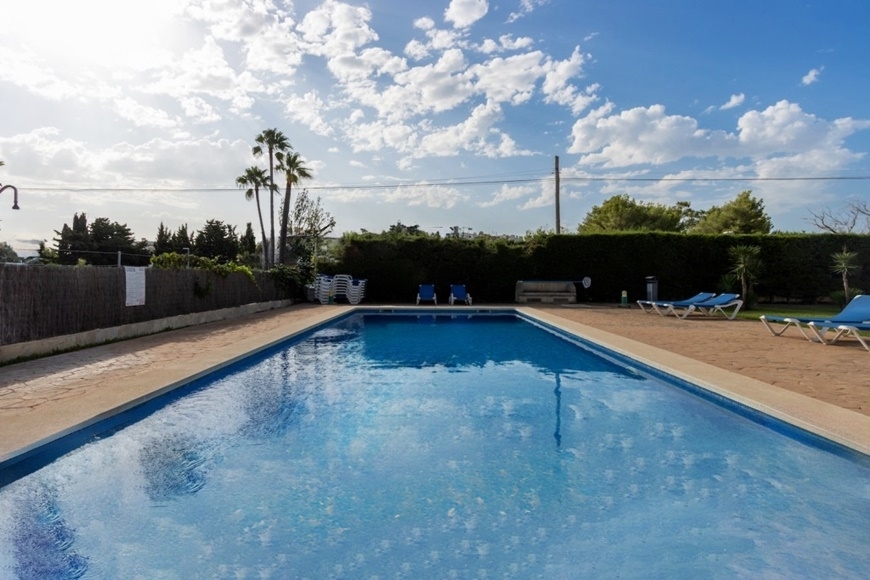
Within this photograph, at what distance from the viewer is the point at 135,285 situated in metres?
9.67

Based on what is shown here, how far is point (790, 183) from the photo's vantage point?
84.9 feet

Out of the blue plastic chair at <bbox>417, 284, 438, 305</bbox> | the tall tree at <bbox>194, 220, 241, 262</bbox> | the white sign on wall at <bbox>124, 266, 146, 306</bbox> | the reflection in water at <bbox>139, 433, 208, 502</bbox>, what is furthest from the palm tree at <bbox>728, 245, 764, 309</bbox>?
the tall tree at <bbox>194, 220, 241, 262</bbox>

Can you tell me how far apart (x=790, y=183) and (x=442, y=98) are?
19366 mm

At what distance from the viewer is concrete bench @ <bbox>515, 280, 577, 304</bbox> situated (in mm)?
18453

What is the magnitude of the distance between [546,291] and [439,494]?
15.7 meters

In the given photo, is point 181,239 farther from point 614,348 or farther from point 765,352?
point 765,352

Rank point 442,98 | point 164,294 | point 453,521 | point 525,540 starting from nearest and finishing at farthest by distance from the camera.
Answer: point 525,540 < point 453,521 < point 164,294 < point 442,98

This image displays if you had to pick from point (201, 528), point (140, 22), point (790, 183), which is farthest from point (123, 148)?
point (790, 183)

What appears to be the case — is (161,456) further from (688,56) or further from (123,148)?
(123,148)

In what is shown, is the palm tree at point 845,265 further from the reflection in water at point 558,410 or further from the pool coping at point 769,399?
the reflection in water at point 558,410

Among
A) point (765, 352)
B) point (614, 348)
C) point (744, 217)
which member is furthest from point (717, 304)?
point (744, 217)

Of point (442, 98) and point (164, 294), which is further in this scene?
point (442, 98)

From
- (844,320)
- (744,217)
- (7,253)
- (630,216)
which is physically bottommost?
(844,320)

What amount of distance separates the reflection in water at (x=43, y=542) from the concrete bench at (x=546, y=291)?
1629 centimetres
